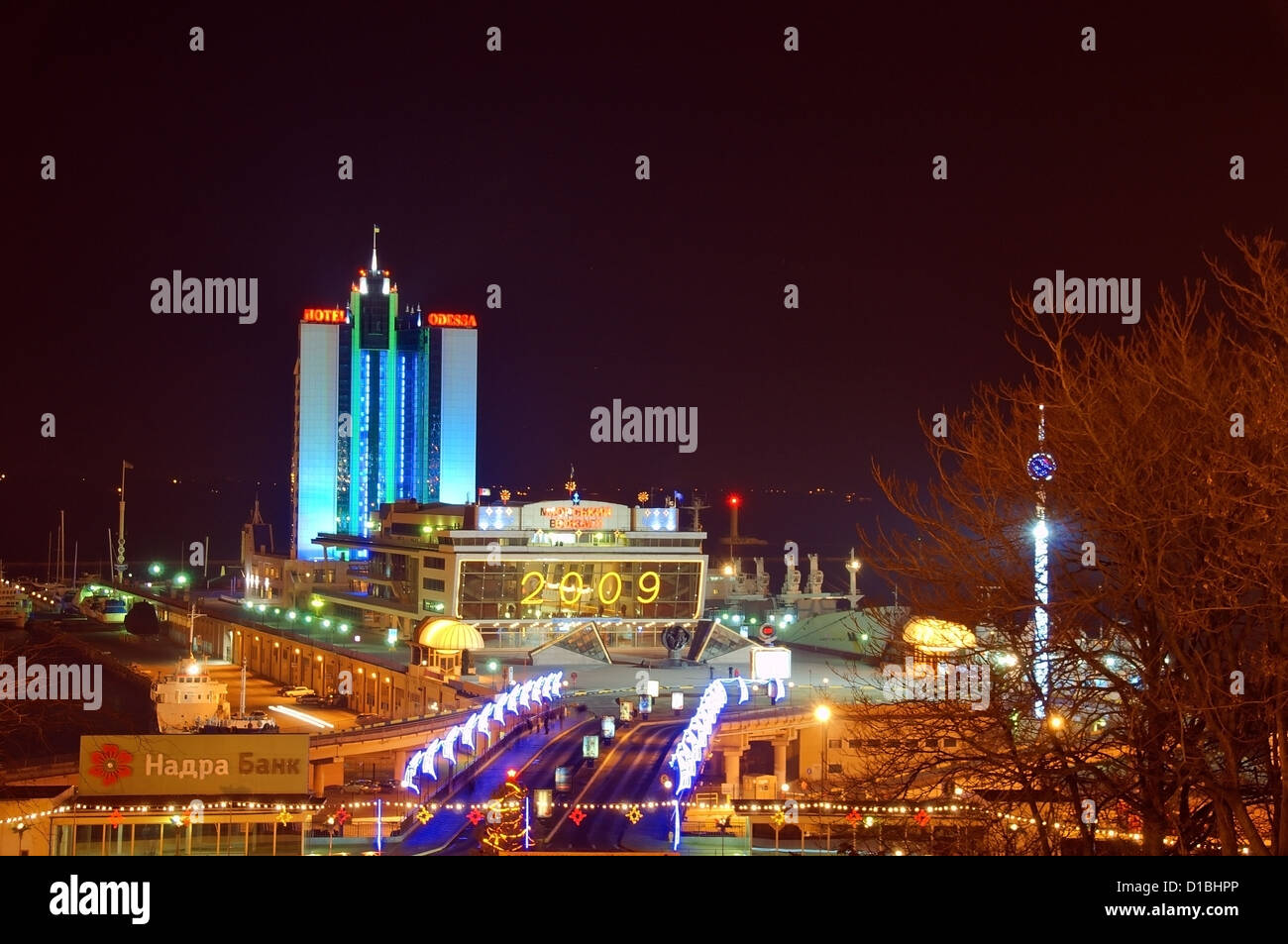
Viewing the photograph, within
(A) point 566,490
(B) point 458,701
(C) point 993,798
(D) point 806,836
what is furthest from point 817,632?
(C) point 993,798

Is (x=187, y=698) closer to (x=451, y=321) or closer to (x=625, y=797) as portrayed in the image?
(x=625, y=797)

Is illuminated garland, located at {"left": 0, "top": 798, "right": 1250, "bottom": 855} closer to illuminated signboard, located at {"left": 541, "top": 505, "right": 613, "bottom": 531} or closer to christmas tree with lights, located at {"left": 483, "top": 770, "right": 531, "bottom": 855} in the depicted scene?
christmas tree with lights, located at {"left": 483, "top": 770, "right": 531, "bottom": 855}

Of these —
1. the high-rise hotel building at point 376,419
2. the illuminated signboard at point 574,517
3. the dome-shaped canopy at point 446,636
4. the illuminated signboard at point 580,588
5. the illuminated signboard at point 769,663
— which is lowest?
the illuminated signboard at point 769,663

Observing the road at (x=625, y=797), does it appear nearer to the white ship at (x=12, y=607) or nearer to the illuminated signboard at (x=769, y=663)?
the illuminated signboard at (x=769, y=663)

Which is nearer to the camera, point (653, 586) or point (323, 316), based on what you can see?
point (653, 586)

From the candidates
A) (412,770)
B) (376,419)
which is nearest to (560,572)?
(412,770)

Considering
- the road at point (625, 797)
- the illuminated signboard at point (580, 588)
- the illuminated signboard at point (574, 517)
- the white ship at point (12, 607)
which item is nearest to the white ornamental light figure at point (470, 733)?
the road at point (625, 797)

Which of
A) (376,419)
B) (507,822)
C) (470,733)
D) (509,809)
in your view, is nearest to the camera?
(507,822)
